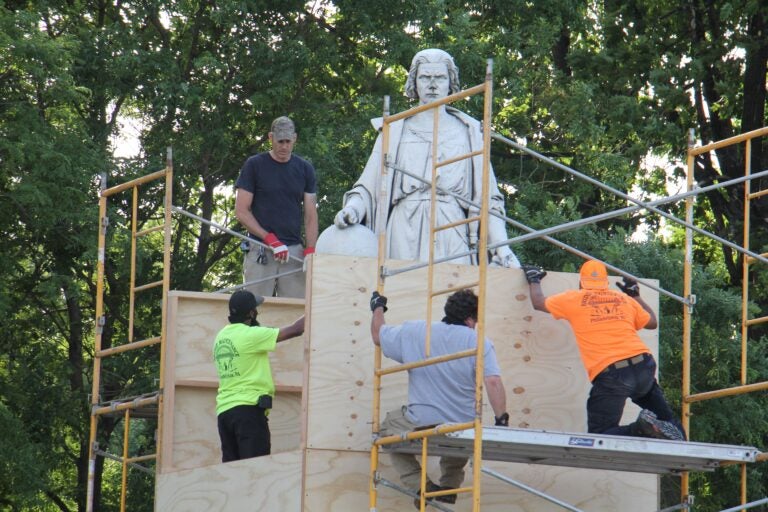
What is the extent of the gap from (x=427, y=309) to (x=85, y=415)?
459 inches

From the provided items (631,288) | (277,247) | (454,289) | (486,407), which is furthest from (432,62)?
(454,289)

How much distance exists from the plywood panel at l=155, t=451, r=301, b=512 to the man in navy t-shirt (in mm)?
1999

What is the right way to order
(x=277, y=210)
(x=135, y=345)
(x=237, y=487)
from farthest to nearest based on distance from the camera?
(x=277, y=210)
(x=135, y=345)
(x=237, y=487)

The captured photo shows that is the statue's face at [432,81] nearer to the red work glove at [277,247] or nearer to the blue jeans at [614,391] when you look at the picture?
the red work glove at [277,247]

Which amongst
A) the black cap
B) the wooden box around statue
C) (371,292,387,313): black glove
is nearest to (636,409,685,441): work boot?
the wooden box around statue

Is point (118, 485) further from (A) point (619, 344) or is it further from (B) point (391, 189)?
(A) point (619, 344)

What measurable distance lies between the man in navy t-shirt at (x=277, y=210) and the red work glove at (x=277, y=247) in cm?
1

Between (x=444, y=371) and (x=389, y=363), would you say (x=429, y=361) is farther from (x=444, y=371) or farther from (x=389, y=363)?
(x=389, y=363)

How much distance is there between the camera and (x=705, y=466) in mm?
12203

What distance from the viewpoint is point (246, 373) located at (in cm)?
1282

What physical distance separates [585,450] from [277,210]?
4332 mm

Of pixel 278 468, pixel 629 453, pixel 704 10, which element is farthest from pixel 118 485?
pixel 629 453

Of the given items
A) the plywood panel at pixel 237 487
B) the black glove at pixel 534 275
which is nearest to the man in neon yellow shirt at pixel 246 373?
the plywood panel at pixel 237 487

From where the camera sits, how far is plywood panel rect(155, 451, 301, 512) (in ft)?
41.0
